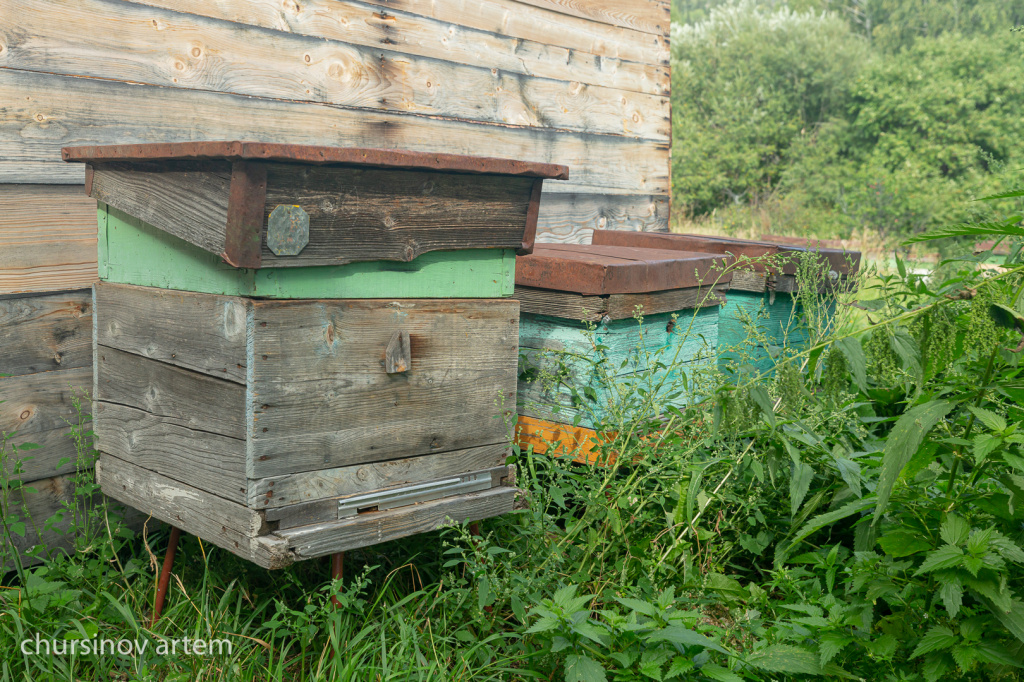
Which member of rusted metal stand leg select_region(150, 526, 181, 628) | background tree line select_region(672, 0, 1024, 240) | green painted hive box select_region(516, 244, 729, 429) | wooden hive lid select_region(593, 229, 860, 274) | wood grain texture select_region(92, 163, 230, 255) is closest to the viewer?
wood grain texture select_region(92, 163, 230, 255)

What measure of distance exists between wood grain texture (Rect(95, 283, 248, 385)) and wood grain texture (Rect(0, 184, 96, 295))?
35 centimetres

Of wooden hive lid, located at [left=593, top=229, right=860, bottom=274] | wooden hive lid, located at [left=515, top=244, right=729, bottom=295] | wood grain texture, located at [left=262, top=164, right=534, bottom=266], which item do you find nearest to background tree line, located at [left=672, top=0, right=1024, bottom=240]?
wooden hive lid, located at [left=593, top=229, right=860, bottom=274]

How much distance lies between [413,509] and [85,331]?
1434 millimetres

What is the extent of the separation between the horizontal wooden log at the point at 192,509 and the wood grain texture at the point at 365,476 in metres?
0.07

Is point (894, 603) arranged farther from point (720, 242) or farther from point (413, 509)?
point (720, 242)

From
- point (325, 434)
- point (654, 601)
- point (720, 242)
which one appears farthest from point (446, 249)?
point (720, 242)

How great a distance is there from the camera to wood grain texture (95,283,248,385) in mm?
1840

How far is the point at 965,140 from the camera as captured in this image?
2630 cm

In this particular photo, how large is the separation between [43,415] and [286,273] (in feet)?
4.27

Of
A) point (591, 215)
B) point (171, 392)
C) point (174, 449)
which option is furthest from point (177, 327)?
point (591, 215)

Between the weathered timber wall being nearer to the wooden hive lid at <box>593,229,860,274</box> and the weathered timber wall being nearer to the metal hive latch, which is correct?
the wooden hive lid at <box>593,229,860,274</box>

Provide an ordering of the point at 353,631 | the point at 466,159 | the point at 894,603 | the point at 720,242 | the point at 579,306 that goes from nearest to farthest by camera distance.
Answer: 1. the point at 894,603
2. the point at 466,159
3. the point at 353,631
4. the point at 579,306
5. the point at 720,242

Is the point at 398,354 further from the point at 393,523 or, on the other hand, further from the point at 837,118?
the point at 837,118

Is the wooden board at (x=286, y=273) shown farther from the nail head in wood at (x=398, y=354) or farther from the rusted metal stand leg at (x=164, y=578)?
the rusted metal stand leg at (x=164, y=578)
